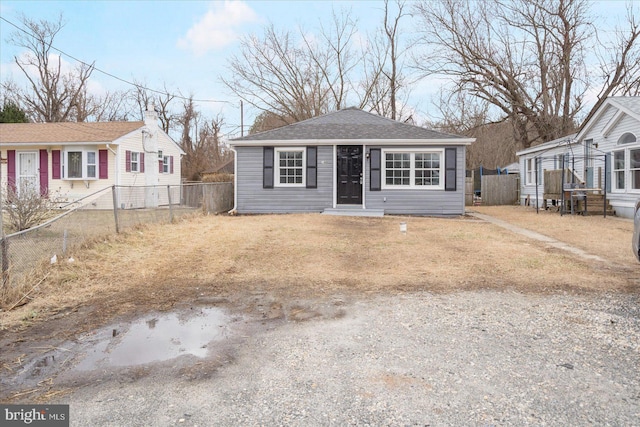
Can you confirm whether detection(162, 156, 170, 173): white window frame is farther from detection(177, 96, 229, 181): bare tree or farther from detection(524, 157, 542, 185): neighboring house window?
detection(524, 157, 542, 185): neighboring house window

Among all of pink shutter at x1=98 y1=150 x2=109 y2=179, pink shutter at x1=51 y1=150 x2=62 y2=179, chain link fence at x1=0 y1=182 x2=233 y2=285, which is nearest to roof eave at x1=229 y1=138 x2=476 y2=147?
chain link fence at x1=0 y1=182 x2=233 y2=285

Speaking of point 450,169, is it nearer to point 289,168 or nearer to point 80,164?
point 289,168

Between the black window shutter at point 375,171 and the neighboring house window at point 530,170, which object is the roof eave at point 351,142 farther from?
the neighboring house window at point 530,170

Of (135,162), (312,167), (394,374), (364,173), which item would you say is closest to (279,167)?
(312,167)

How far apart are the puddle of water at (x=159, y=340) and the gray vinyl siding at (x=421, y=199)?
10.9 m

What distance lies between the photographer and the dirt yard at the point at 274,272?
4438 mm

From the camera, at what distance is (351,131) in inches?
606

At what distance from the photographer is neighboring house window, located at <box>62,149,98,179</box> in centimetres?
1880

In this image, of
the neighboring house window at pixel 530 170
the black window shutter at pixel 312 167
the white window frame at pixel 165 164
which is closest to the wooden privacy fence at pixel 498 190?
the neighboring house window at pixel 530 170

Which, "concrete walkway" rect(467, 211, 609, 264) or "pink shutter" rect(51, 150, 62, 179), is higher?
"pink shutter" rect(51, 150, 62, 179)

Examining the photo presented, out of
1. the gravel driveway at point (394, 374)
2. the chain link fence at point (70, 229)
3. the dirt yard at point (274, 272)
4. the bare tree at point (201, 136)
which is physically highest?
the bare tree at point (201, 136)

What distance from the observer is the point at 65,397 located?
107 inches

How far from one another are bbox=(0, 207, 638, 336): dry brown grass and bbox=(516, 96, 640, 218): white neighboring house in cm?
388

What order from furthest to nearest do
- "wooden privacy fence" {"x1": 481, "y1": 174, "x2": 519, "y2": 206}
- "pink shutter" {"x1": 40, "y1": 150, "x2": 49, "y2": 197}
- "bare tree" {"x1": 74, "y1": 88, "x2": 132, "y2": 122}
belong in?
"bare tree" {"x1": 74, "y1": 88, "x2": 132, "y2": 122}, "wooden privacy fence" {"x1": 481, "y1": 174, "x2": 519, "y2": 206}, "pink shutter" {"x1": 40, "y1": 150, "x2": 49, "y2": 197}
